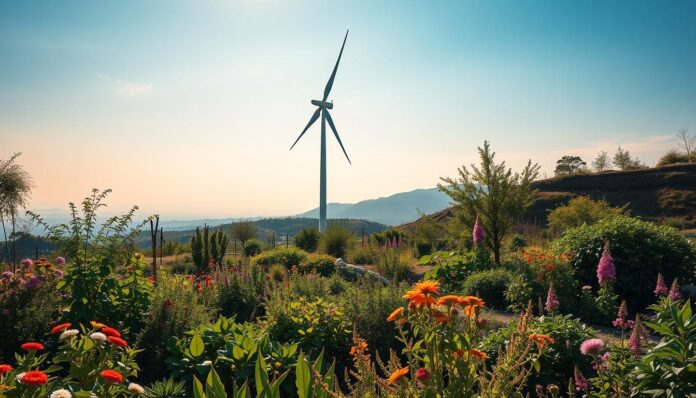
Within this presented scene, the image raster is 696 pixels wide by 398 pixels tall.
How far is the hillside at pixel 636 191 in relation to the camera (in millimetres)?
31000

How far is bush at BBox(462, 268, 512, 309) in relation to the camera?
845 centimetres

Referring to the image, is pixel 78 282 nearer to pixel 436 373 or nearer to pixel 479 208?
pixel 436 373

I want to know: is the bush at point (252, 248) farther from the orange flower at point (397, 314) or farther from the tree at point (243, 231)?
the orange flower at point (397, 314)

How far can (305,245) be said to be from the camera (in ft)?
68.3

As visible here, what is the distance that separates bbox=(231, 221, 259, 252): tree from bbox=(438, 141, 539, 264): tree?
13.8 meters

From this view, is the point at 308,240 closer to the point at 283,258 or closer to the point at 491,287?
the point at 283,258

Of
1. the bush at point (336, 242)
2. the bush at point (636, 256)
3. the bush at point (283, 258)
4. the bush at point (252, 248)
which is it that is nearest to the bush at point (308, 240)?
the bush at point (252, 248)

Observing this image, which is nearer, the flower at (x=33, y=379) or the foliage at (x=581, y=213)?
the flower at (x=33, y=379)

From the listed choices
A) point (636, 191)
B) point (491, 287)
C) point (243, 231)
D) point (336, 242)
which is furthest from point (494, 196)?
point (636, 191)

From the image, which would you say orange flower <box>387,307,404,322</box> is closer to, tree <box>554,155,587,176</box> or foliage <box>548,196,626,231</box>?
foliage <box>548,196,626,231</box>

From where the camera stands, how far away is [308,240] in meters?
20.9

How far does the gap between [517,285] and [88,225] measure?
6147 millimetres

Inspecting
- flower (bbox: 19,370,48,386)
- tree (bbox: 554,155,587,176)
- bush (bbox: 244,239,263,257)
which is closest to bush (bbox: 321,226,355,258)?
bush (bbox: 244,239,263,257)

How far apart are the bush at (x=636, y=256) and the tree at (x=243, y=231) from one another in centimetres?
1734
